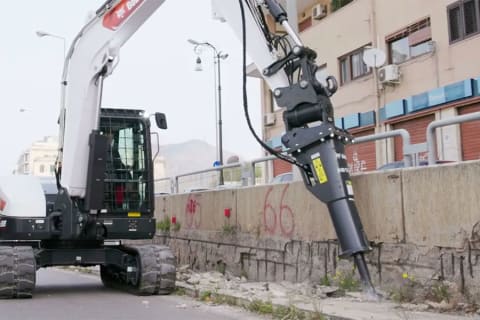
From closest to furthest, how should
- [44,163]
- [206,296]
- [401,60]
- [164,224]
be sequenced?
[206,296] → [164,224] → [44,163] → [401,60]

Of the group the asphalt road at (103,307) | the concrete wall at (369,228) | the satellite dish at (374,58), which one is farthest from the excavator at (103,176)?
the satellite dish at (374,58)

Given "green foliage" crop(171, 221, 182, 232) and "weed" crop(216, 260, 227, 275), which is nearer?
"weed" crop(216, 260, 227, 275)

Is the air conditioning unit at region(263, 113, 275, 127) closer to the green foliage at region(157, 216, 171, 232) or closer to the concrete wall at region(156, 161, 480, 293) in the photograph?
the green foliage at region(157, 216, 171, 232)

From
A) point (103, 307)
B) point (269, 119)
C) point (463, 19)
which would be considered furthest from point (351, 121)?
point (103, 307)

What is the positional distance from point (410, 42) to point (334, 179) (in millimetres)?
14888

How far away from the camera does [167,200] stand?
53.5 ft

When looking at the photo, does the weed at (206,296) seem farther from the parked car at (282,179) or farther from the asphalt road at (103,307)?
the parked car at (282,179)

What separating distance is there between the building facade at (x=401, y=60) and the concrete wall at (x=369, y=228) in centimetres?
415

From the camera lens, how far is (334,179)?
7680 millimetres

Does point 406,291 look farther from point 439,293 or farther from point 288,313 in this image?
point 288,313

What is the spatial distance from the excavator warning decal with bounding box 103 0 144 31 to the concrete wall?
12.3ft

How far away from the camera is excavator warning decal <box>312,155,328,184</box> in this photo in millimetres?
7770

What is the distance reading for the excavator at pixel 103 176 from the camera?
927 cm

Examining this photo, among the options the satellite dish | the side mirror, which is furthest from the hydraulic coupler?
the satellite dish
